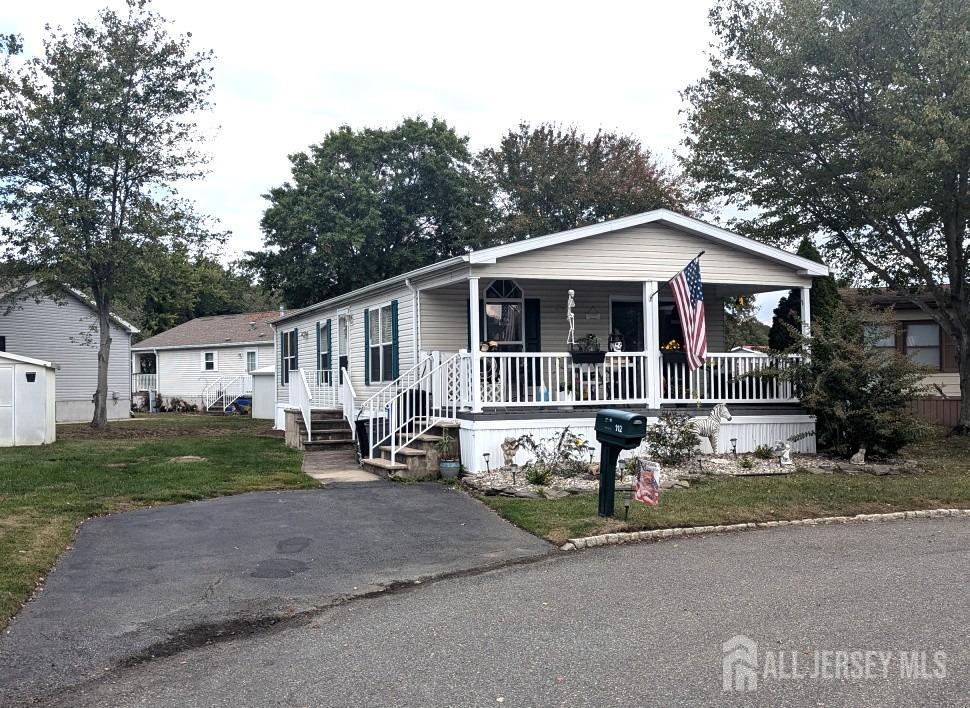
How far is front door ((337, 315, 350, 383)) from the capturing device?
19891mm

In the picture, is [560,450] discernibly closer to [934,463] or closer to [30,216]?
[934,463]

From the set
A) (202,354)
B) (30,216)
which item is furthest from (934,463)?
(202,354)

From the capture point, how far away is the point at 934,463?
46.4ft

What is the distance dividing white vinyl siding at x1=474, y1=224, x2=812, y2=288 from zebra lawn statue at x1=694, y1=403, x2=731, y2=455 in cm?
243

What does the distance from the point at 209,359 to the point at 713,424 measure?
31732mm

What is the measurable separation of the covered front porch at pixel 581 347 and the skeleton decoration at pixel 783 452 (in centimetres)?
74

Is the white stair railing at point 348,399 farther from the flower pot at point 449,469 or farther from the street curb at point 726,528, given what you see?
the street curb at point 726,528

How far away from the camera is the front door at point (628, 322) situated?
17.4 m

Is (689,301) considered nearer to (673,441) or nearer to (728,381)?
(728,381)

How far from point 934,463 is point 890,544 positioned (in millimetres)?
6219

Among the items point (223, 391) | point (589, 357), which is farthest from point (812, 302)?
point (223, 391)

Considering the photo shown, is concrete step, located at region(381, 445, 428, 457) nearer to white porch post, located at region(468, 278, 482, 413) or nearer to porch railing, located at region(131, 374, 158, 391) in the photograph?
white porch post, located at region(468, 278, 482, 413)

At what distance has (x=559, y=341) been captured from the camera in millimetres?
16875

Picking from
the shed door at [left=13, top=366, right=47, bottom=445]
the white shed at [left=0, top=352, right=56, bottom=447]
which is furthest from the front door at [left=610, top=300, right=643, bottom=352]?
the shed door at [left=13, top=366, right=47, bottom=445]
